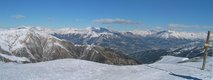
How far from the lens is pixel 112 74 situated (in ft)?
109

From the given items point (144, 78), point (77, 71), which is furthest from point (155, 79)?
point (77, 71)

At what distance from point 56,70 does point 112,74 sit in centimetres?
620

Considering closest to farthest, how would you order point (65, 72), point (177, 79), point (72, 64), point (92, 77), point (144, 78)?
point (177, 79), point (144, 78), point (92, 77), point (65, 72), point (72, 64)

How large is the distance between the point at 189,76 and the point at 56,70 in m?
14.1

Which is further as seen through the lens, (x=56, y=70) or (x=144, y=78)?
(x=56, y=70)

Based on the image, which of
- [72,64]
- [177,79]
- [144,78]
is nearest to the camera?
[177,79]

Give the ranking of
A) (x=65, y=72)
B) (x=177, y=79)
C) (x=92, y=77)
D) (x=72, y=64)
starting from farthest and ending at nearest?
1. (x=72, y=64)
2. (x=65, y=72)
3. (x=92, y=77)
4. (x=177, y=79)

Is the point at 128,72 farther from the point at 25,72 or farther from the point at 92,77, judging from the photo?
the point at 25,72

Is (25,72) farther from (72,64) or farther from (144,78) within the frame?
(144,78)

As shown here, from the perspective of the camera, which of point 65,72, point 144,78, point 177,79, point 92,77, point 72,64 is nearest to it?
point 177,79

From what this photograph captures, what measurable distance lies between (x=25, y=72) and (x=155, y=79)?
45.0 ft

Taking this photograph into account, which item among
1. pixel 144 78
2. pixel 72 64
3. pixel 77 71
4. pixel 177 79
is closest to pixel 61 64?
pixel 72 64

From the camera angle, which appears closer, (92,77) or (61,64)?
(92,77)

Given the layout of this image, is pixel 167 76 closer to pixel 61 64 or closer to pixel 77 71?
pixel 77 71
